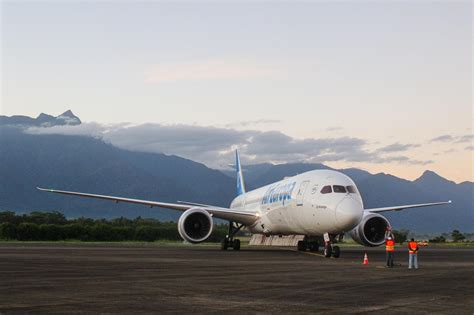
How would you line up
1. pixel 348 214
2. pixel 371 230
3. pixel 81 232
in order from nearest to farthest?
pixel 348 214, pixel 371 230, pixel 81 232

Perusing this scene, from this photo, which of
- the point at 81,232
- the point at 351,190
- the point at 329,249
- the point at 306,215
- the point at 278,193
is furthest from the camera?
the point at 81,232

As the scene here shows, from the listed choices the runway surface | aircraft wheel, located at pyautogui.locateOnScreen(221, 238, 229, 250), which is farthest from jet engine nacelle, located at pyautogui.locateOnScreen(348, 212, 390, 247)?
the runway surface

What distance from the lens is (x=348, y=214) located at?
29.4 m

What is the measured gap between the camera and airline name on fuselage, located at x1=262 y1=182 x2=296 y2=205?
36.1 metres

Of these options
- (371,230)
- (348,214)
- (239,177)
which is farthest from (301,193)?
(239,177)

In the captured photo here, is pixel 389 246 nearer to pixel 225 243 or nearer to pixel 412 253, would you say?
pixel 412 253

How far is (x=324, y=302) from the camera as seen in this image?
1301cm

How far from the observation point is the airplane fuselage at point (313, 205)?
29.9 m

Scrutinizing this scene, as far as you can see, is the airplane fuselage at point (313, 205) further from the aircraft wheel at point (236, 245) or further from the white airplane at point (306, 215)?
the aircraft wheel at point (236, 245)

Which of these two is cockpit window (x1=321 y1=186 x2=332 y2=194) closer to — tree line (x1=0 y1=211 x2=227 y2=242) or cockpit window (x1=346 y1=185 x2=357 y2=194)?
cockpit window (x1=346 y1=185 x2=357 y2=194)

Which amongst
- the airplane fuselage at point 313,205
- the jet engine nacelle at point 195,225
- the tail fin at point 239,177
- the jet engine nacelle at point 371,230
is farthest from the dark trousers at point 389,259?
the tail fin at point 239,177

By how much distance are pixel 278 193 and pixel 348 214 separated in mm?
9279

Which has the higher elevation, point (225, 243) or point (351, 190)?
point (351, 190)

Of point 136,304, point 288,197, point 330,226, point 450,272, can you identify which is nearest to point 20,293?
point 136,304
